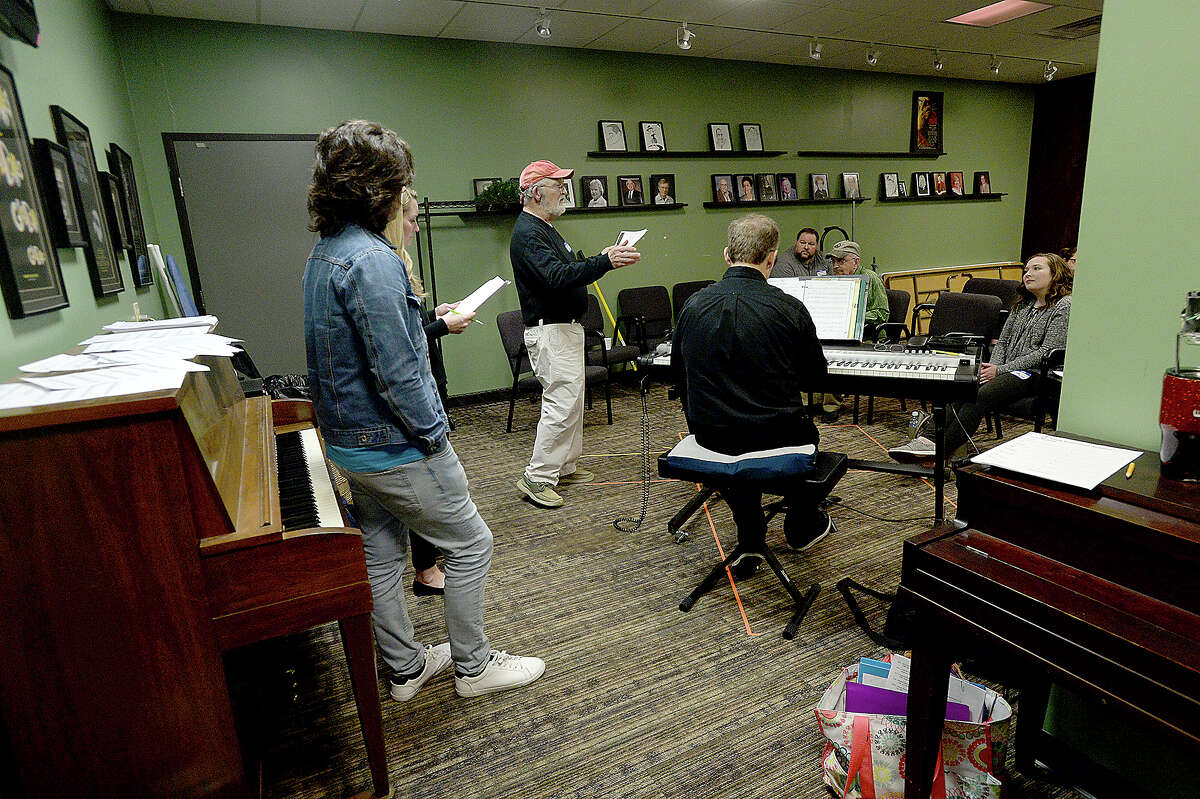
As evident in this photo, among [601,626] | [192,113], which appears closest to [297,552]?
[601,626]

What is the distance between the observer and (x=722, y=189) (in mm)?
6508

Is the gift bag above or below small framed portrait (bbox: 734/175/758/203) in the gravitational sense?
below

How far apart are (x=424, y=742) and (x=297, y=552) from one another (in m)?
0.86

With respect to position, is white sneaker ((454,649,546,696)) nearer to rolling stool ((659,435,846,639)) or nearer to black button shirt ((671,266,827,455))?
rolling stool ((659,435,846,639))

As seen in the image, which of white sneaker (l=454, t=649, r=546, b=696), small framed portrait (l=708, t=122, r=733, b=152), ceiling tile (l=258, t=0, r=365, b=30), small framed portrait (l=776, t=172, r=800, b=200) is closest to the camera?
white sneaker (l=454, t=649, r=546, b=696)

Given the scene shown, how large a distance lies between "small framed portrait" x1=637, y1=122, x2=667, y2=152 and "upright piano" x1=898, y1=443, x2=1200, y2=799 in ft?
17.4

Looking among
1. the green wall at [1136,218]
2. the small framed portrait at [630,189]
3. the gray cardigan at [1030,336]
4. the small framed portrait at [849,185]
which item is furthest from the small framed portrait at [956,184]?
the green wall at [1136,218]

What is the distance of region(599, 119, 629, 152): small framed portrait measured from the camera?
5863 millimetres

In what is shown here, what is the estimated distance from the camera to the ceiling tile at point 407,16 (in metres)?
4.31

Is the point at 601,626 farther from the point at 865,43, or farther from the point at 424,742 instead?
the point at 865,43

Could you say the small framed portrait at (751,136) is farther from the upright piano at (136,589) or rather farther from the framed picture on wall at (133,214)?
the upright piano at (136,589)

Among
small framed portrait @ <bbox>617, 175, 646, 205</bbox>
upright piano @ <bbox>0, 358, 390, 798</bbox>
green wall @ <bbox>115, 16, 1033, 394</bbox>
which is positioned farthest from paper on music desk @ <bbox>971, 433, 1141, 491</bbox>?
small framed portrait @ <bbox>617, 175, 646, 205</bbox>

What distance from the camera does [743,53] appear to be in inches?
241

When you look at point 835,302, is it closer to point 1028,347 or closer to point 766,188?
point 1028,347
